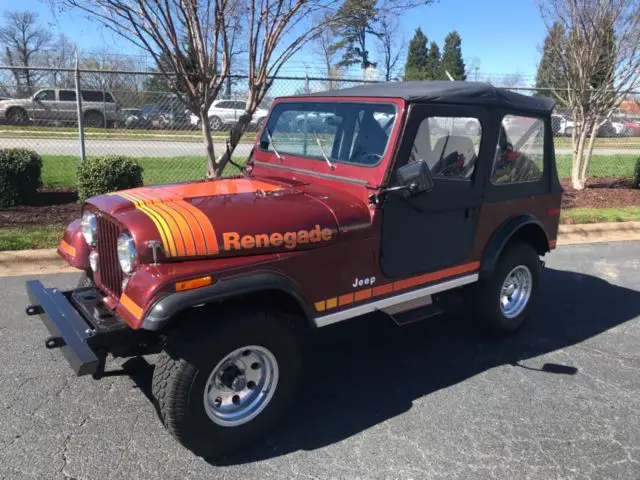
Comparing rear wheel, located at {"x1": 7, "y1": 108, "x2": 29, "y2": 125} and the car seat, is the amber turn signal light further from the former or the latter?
rear wheel, located at {"x1": 7, "y1": 108, "x2": 29, "y2": 125}

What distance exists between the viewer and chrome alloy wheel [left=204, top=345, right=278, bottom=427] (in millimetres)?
2840

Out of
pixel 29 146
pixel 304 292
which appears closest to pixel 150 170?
pixel 29 146

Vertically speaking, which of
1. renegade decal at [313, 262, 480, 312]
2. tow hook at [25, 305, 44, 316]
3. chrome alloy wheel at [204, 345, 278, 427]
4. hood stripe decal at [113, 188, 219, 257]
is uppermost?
hood stripe decal at [113, 188, 219, 257]

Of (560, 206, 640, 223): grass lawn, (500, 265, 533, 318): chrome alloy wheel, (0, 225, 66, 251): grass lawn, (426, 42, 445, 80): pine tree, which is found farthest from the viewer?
(426, 42, 445, 80): pine tree

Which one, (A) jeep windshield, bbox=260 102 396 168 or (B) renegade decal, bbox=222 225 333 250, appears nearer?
(B) renegade decal, bbox=222 225 333 250

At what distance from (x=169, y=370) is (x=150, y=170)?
892 cm

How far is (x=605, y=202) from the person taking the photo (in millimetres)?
10133

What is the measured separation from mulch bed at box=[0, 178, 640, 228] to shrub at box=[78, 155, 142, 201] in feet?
1.37

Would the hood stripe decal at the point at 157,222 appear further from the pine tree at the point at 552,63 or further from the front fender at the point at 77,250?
the pine tree at the point at 552,63

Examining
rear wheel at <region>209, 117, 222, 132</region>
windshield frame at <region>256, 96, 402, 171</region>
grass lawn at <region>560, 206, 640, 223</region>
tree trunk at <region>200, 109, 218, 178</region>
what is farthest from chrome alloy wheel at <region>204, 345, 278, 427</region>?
rear wheel at <region>209, 117, 222, 132</region>

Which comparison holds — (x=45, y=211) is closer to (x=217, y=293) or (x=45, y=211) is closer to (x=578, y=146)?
(x=217, y=293)

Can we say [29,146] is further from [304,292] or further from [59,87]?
[304,292]

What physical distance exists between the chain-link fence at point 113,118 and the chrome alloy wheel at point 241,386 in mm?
5382

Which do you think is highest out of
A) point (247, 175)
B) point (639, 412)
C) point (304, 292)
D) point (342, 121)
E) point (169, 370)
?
point (342, 121)
